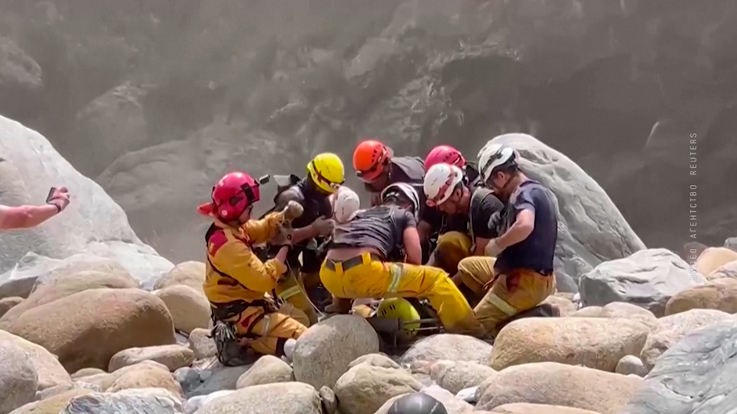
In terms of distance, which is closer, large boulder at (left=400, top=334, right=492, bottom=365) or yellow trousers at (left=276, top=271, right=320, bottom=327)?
large boulder at (left=400, top=334, right=492, bottom=365)

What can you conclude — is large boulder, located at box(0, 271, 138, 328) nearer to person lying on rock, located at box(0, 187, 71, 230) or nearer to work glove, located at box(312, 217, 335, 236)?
work glove, located at box(312, 217, 335, 236)

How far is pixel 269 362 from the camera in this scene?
152 inches

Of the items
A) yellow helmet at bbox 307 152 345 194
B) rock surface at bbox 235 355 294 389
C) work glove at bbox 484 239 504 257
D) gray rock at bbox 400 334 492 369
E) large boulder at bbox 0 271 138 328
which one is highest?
yellow helmet at bbox 307 152 345 194

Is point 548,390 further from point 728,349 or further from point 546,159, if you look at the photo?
point 546,159

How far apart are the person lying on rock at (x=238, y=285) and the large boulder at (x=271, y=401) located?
1224 millimetres

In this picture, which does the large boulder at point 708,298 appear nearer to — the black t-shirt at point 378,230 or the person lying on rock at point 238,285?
the black t-shirt at point 378,230

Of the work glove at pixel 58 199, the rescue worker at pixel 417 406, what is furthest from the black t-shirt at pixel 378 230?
the rescue worker at pixel 417 406

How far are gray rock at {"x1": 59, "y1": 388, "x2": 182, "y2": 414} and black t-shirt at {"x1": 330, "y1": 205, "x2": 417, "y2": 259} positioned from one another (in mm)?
1489

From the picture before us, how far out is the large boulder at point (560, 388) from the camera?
277 cm

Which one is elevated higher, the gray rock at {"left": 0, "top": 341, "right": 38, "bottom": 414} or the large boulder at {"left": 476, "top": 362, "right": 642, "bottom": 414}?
the gray rock at {"left": 0, "top": 341, "right": 38, "bottom": 414}

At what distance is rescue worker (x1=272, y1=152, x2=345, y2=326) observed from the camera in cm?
502

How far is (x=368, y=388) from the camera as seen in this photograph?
3109 mm

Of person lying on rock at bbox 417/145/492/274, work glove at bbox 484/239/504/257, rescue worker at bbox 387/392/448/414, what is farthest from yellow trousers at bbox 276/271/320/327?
rescue worker at bbox 387/392/448/414

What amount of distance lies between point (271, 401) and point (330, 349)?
2.57ft
